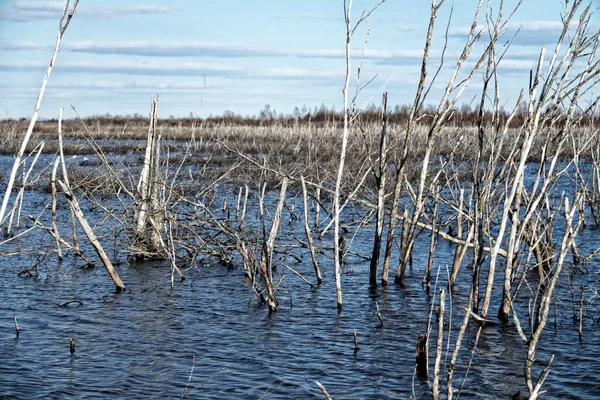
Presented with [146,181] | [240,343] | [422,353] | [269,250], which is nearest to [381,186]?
[269,250]

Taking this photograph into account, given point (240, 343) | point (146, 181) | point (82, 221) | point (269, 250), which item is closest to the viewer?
point (240, 343)

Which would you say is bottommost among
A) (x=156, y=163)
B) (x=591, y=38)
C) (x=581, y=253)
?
(x=581, y=253)

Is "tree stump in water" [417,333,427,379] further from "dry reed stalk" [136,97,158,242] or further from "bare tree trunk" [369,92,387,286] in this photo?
"dry reed stalk" [136,97,158,242]

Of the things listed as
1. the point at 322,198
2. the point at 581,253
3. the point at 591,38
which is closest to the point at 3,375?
the point at 591,38

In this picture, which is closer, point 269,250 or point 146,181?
point 269,250

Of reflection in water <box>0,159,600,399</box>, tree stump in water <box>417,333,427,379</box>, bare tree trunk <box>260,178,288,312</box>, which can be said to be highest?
bare tree trunk <box>260,178,288,312</box>

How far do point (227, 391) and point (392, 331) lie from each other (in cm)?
188

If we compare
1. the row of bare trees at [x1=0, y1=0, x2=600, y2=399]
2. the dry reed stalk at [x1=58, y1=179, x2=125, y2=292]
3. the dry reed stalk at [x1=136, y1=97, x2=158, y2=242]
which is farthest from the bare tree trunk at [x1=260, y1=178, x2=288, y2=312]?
the dry reed stalk at [x1=136, y1=97, x2=158, y2=242]

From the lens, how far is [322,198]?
15180 mm

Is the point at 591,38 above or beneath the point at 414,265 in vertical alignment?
above

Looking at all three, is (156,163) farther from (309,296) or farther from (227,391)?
(227,391)

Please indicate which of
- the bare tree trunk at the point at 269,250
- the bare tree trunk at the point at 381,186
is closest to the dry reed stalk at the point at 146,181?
the bare tree trunk at the point at 269,250

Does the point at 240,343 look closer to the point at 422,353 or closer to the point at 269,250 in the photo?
the point at 269,250

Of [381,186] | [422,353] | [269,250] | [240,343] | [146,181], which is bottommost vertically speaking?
[240,343]
